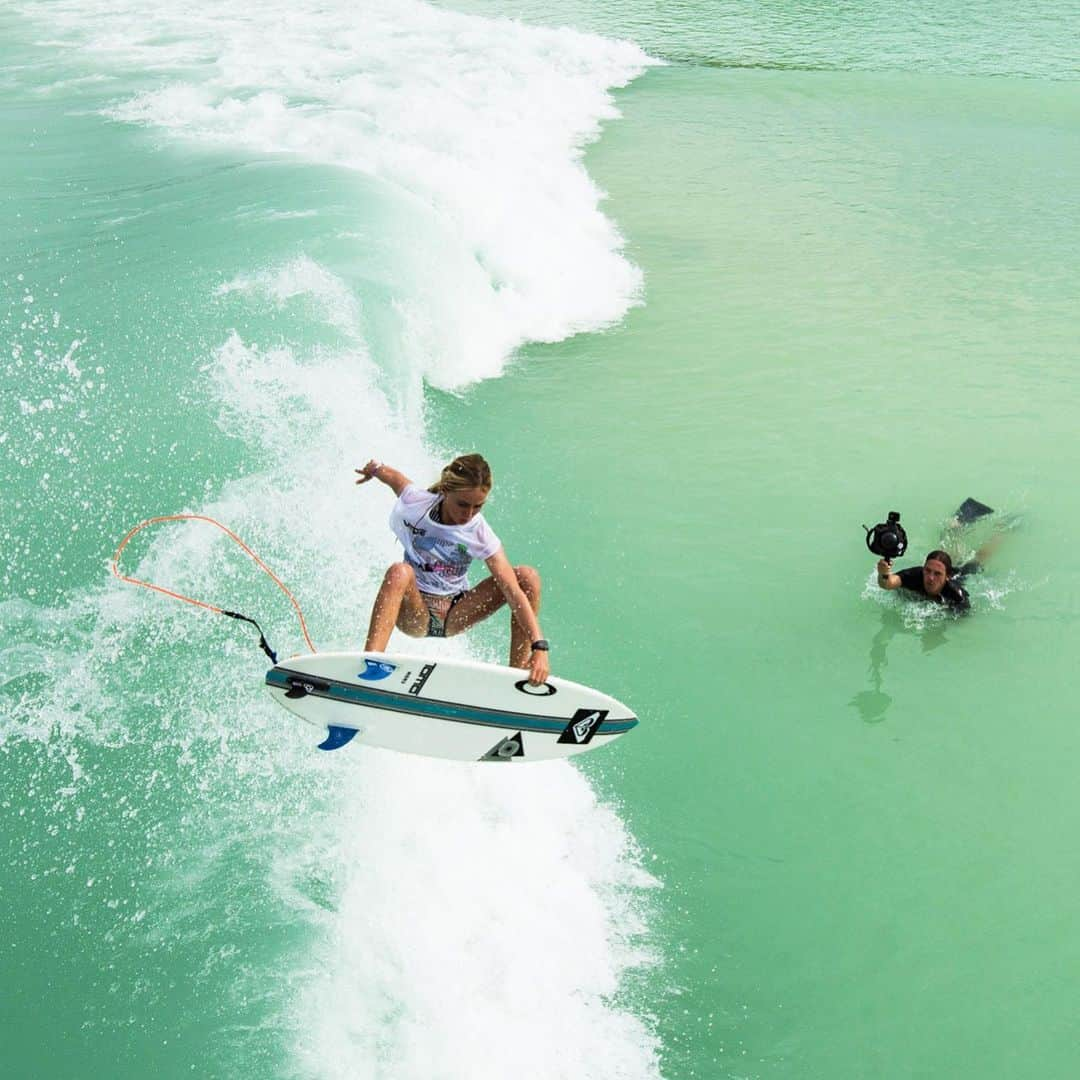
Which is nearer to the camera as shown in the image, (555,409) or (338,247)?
(555,409)

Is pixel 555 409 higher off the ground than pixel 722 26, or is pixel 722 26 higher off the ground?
pixel 722 26

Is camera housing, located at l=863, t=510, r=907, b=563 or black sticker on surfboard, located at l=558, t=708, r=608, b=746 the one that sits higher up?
camera housing, located at l=863, t=510, r=907, b=563

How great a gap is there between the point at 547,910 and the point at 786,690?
8.27 feet

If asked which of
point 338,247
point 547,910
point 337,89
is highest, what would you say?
point 337,89

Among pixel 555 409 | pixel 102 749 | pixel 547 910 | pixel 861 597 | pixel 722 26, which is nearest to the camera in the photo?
pixel 547 910

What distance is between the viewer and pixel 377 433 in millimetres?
9453

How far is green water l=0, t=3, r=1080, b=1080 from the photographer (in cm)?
540

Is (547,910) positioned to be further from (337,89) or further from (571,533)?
(337,89)

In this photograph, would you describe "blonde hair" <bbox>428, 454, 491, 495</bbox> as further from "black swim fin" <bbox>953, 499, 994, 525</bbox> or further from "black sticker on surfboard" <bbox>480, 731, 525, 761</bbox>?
"black swim fin" <bbox>953, 499, 994, 525</bbox>

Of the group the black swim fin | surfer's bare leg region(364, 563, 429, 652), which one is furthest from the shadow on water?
surfer's bare leg region(364, 563, 429, 652)

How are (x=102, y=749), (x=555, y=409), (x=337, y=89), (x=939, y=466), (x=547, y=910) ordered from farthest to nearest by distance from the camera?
(x=337, y=89) → (x=555, y=409) → (x=939, y=466) → (x=102, y=749) → (x=547, y=910)

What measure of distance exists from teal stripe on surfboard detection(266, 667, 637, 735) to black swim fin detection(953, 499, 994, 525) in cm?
453

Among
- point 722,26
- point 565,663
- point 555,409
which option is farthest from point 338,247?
point 722,26

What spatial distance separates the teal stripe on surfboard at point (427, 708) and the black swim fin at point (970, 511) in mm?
4529
